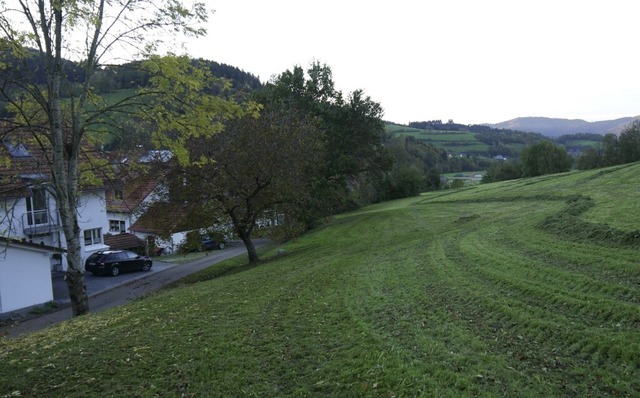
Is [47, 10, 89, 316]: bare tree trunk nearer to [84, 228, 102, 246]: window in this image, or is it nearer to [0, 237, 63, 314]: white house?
[0, 237, 63, 314]: white house

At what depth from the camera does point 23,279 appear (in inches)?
883

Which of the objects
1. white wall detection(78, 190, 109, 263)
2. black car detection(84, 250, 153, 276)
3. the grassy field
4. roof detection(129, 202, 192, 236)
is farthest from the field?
the grassy field

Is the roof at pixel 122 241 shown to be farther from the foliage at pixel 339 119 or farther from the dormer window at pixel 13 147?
the dormer window at pixel 13 147

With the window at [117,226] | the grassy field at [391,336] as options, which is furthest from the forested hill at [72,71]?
the window at [117,226]

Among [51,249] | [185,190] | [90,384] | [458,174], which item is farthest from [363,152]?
[458,174]

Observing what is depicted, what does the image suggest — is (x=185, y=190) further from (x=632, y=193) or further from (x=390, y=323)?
(x=632, y=193)

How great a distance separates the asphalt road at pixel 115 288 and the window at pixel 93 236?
460 cm

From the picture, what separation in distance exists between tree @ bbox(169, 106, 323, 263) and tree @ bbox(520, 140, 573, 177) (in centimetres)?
6153

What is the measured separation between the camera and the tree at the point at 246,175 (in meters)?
21.2

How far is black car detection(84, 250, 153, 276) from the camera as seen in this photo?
95.7ft

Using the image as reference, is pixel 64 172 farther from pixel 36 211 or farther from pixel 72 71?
pixel 36 211

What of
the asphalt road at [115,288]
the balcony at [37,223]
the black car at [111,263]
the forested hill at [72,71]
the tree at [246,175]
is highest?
the forested hill at [72,71]

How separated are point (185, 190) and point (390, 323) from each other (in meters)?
→ 15.4

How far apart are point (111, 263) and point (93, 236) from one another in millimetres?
5639
